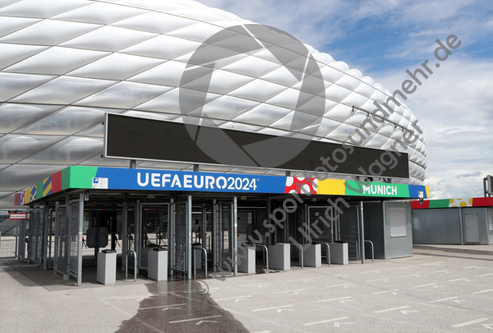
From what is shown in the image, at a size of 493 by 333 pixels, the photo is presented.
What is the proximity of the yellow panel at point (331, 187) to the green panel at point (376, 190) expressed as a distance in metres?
0.31

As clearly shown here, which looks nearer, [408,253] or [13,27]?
[13,27]

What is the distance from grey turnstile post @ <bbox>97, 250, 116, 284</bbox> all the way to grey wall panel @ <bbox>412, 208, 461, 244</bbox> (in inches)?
889

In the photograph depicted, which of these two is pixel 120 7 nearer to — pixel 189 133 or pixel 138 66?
pixel 138 66

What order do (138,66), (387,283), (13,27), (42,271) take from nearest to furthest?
(387,283), (42,271), (13,27), (138,66)

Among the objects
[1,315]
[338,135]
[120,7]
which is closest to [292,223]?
[338,135]

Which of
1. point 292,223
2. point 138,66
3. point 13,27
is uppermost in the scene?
point 13,27

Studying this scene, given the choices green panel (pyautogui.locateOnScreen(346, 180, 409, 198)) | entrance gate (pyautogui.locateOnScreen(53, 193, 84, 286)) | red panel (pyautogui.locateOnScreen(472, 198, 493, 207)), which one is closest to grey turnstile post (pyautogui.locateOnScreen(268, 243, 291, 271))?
green panel (pyautogui.locateOnScreen(346, 180, 409, 198))

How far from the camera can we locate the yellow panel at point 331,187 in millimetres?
14023

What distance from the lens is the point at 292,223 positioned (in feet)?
65.0

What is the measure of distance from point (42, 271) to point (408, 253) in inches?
582

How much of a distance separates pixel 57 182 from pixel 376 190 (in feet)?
36.4

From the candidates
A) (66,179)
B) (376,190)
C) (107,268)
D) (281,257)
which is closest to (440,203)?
(376,190)

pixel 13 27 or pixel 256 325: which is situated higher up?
pixel 13 27

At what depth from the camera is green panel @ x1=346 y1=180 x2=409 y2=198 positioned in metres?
14.9
